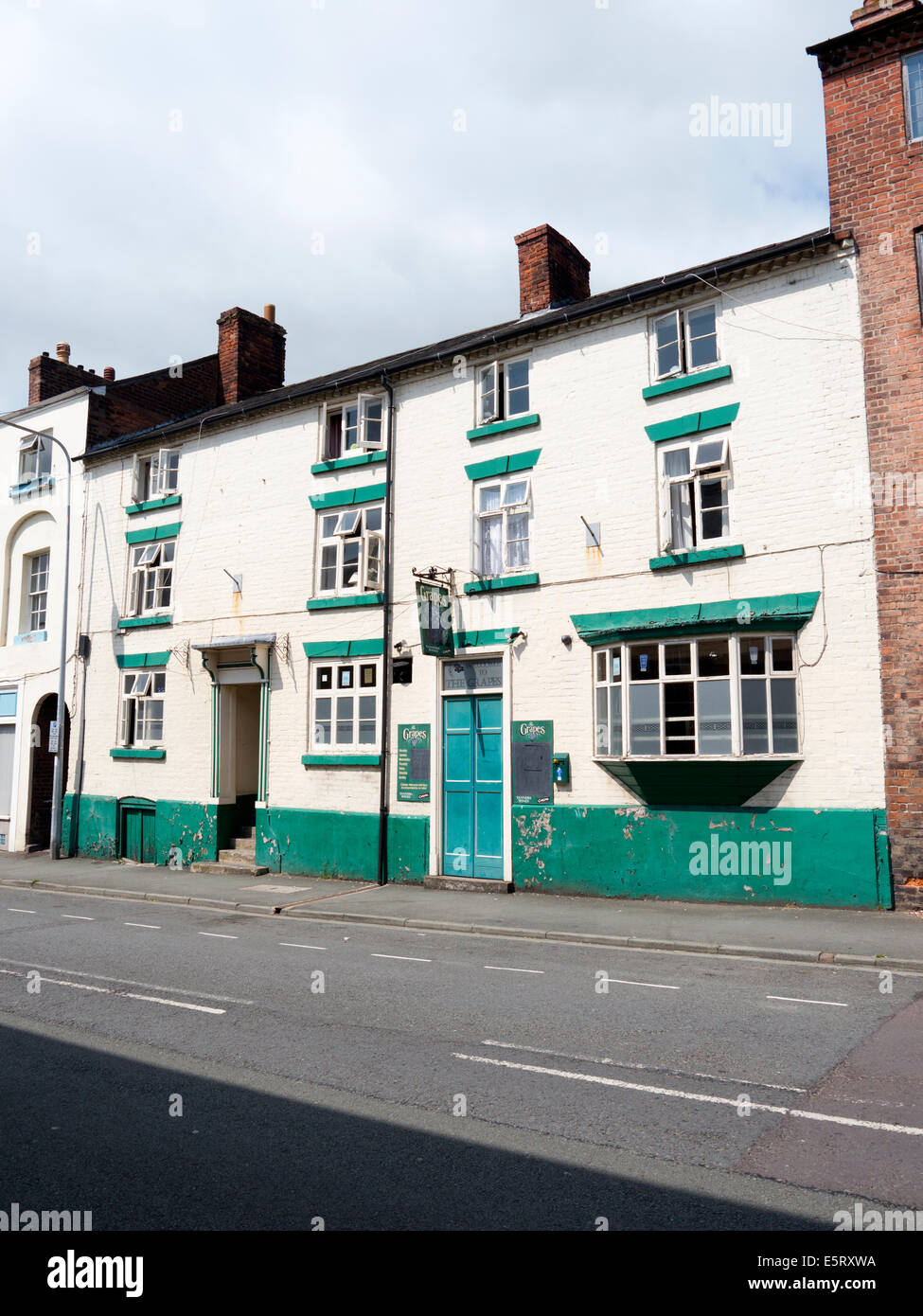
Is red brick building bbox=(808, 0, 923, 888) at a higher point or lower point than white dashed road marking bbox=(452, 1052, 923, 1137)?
higher

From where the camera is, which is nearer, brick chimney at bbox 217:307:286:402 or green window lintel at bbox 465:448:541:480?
green window lintel at bbox 465:448:541:480

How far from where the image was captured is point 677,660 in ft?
45.6

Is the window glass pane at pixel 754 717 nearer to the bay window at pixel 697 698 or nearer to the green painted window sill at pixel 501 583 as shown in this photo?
the bay window at pixel 697 698

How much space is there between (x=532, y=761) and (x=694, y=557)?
166 inches

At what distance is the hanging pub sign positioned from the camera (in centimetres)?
1593

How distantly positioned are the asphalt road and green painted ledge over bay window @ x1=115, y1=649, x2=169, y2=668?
11.0 meters

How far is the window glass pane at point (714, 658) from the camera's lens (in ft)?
44.2

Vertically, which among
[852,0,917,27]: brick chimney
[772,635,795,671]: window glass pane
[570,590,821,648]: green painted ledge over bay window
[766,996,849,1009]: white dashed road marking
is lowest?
[766,996,849,1009]: white dashed road marking

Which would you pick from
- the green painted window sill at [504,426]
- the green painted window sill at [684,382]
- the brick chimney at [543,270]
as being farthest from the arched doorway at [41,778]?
the green painted window sill at [684,382]

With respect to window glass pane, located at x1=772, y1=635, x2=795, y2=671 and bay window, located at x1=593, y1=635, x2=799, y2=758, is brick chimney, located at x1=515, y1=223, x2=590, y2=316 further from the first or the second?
window glass pane, located at x1=772, y1=635, x2=795, y2=671

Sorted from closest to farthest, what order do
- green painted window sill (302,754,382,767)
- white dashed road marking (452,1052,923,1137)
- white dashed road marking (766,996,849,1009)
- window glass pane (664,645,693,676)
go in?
white dashed road marking (452,1052,923,1137) → white dashed road marking (766,996,849,1009) → window glass pane (664,645,693,676) → green painted window sill (302,754,382,767)

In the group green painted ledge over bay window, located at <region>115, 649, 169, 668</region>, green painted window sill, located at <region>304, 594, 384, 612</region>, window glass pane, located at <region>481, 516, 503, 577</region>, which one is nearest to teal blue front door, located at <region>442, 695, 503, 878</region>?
window glass pane, located at <region>481, 516, 503, 577</region>
